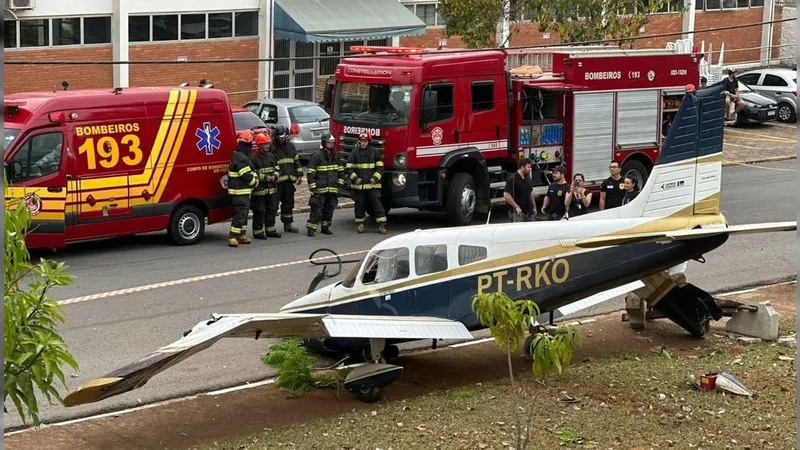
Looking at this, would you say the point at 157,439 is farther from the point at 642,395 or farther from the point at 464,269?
the point at 642,395

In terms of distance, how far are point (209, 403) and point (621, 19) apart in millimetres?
22799

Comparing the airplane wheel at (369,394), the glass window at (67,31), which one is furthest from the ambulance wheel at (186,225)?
the glass window at (67,31)

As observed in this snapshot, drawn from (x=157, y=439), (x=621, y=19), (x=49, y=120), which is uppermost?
(x=621, y=19)

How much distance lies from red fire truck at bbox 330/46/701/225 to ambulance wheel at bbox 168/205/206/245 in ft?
10.5

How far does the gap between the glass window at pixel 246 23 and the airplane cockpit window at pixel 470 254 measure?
906 inches

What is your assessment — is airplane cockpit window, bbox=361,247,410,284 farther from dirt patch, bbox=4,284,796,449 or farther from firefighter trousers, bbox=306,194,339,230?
firefighter trousers, bbox=306,194,339,230

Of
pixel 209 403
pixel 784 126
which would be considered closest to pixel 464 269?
pixel 209 403

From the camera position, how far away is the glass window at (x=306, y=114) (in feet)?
99.8

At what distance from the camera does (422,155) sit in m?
22.9

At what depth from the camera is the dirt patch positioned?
1247 centimetres

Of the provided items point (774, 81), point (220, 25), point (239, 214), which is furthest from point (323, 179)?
point (774, 81)

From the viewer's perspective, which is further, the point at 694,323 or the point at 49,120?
the point at 49,120

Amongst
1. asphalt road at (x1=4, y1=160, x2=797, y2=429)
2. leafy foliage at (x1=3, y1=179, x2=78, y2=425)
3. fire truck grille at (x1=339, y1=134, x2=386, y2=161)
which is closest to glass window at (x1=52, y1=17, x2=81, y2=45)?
asphalt road at (x1=4, y1=160, x2=797, y2=429)

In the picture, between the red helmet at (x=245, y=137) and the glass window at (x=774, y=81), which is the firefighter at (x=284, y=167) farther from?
the glass window at (x=774, y=81)
